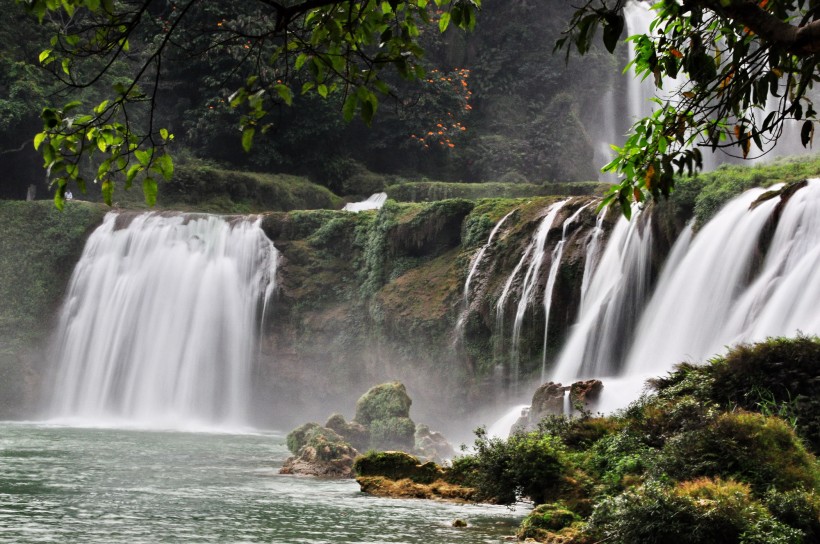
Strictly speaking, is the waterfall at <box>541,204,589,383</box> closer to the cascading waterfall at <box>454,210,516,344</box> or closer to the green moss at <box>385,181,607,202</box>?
the cascading waterfall at <box>454,210,516,344</box>

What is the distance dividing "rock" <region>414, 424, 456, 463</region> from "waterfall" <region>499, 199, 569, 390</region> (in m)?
3.61

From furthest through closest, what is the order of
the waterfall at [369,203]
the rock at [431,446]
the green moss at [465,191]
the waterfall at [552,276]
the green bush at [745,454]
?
the waterfall at [369,203] → the green moss at [465,191] → the waterfall at [552,276] → the rock at [431,446] → the green bush at [745,454]

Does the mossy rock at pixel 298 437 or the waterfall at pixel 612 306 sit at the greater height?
the waterfall at pixel 612 306

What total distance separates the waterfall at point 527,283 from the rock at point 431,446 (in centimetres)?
361

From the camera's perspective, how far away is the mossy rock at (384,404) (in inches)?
838

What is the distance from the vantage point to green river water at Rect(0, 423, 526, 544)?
36.0 ft

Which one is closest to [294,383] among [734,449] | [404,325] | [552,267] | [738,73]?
[404,325]

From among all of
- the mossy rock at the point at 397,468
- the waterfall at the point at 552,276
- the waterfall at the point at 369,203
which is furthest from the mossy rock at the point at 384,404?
the waterfall at the point at 369,203

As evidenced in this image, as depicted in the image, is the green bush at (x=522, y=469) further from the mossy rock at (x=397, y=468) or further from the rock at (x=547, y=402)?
the rock at (x=547, y=402)

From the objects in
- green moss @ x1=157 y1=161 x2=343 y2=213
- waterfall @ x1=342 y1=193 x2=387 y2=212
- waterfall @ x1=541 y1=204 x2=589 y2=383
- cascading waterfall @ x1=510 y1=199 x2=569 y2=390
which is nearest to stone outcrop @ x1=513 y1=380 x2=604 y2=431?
waterfall @ x1=541 y1=204 x2=589 y2=383

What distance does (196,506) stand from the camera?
42.9ft

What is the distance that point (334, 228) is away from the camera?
32281 mm

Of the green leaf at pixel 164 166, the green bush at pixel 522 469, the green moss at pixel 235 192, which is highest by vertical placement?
the green moss at pixel 235 192

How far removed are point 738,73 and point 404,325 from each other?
22.6 m
